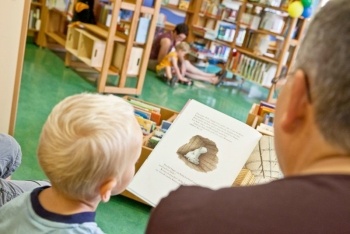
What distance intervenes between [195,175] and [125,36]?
122 inches

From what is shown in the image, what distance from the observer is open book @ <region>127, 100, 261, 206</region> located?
6.87 feet

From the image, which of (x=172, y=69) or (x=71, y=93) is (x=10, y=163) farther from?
(x=172, y=69)

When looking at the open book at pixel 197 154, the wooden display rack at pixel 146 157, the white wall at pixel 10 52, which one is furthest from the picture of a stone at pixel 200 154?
the white wall at pixel 10 52

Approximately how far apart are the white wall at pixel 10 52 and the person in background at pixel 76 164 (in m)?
1.51

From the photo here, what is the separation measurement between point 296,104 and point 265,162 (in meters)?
1.65

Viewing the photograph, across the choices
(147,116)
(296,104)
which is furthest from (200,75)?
(296,104)

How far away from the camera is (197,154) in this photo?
7.13 ft

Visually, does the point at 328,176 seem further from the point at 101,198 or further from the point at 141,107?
the point at 141,107

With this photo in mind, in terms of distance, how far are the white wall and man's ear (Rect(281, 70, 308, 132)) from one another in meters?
2.11

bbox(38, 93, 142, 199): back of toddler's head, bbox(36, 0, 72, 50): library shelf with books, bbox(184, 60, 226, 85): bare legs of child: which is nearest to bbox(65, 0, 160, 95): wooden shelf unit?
bbox(36, 0, 72, 50): library shelf with books

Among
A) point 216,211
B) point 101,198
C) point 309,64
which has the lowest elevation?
point 101,198

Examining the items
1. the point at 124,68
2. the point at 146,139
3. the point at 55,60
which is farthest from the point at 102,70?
the point at 146,139

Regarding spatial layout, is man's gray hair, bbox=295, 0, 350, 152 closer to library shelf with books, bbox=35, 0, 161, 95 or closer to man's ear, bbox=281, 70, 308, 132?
man's ear, bbox=281, 70, 308, 132

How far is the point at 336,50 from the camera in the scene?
1.88 feet
